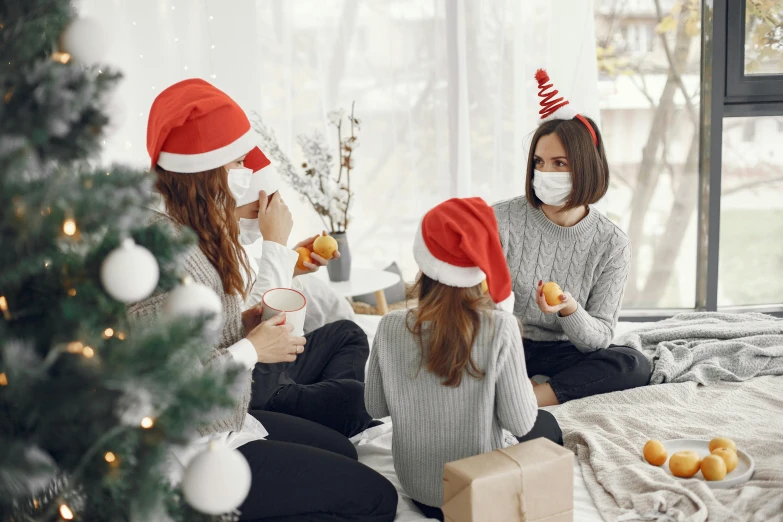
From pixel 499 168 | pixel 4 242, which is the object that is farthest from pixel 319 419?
pixel 499 168

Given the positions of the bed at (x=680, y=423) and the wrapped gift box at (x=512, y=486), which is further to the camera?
the bed at (x=680, y=423)

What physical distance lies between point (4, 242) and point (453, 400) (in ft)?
3.00

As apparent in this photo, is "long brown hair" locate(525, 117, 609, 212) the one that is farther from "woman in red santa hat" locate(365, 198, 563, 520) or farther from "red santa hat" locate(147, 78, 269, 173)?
"red santa hat" locate(147, 78, 269, 173)

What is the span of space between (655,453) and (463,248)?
638 millimetres

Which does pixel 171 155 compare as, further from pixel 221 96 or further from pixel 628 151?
pixel 628 151

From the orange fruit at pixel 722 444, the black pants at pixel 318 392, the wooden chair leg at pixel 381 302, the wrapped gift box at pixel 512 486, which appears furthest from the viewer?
the wooden chair leg at pixel 381 302

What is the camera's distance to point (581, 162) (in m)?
2.06

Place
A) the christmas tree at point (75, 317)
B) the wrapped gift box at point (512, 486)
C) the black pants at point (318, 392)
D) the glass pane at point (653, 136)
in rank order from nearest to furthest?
the christmas tree at point (75, 317), the wrapped gift box at point (512, 486), the black pants at point (318, 392), the glass pane at point (653, 136)

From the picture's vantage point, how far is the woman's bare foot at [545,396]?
79.4 inches

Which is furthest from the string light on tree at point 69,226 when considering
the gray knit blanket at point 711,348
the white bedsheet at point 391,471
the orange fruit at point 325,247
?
the gray knit blanket at point 711,348

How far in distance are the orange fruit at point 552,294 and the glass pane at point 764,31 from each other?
1820mm

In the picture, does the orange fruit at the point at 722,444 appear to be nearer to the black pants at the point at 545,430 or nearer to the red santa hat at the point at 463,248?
the black pants at the point at 545,430

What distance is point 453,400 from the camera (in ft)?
4.81

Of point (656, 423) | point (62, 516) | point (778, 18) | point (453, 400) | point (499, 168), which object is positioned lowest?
point (656, 423)
